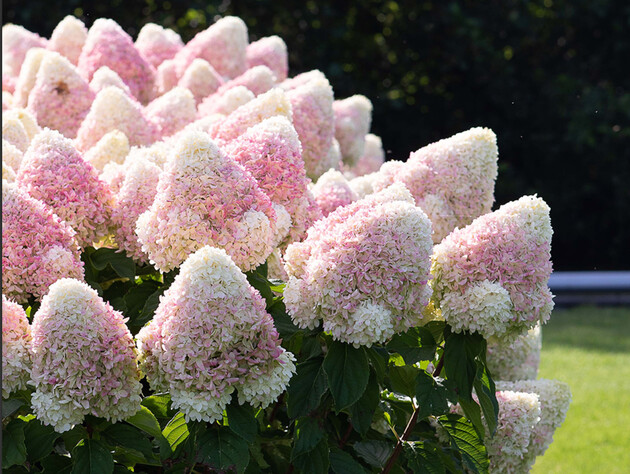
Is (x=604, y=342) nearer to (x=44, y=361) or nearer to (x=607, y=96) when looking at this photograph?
(x=607, y=96)

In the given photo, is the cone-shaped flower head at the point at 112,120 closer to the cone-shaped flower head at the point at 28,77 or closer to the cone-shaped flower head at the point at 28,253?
the cone-shaped flower head at the point at 28,77

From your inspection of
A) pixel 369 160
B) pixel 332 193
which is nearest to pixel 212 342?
pixel 332 193

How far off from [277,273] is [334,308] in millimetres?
409

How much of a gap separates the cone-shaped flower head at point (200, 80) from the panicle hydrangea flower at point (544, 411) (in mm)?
1393

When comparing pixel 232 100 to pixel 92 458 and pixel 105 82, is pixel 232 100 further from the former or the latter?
pixel 92 458

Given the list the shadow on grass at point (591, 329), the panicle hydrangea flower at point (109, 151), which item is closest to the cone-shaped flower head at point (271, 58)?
the panicle hydrangea flower at point (109, 151)

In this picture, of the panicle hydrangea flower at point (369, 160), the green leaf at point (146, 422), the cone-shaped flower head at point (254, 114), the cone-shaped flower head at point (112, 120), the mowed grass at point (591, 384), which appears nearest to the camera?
the green leaf at point (146, 422)

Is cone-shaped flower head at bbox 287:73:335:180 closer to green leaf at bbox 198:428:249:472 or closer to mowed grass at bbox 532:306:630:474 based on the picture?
green leaf at bbox 198:428:249:472

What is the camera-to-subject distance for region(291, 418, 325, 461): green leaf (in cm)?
121

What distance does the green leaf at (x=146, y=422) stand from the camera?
1.19 meters

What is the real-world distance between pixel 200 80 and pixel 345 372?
1679mm

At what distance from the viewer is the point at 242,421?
113 cm

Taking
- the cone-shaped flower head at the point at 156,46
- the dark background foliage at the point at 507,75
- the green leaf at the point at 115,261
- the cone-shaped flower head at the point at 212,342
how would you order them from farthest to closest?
the dark background foliage at the point at 507,75
the cone-shaped flower head at the point at 156,46
the green leaf at the point at 115,261
the cone-shaped flower head at the point at 212,342

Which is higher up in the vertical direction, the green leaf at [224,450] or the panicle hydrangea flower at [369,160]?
the green leaf at [224,450]
